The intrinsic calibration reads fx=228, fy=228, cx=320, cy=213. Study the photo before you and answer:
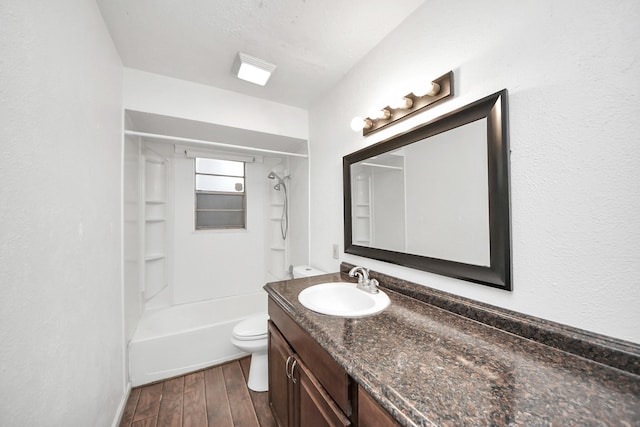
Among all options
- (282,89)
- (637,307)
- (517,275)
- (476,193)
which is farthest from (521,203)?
(282,89)

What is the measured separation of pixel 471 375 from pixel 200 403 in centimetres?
181

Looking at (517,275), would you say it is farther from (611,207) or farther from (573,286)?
(611,207)

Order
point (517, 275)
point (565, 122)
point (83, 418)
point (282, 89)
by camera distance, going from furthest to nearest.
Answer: point (282, 89), point (83, 418), point (517, 275), point (565, 122)

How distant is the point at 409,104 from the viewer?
1.24 m

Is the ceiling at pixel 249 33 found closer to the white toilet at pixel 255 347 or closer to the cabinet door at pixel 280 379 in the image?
the cabinet door at pixel 280 379

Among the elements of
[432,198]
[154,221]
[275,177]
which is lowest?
[154,221]

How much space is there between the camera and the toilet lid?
170cm

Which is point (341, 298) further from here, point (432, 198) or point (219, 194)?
point (219, 194)

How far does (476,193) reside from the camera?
974mm

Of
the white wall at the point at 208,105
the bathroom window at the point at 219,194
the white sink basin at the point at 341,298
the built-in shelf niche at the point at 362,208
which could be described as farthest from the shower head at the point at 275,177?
the white sink basin at the point at 341,298

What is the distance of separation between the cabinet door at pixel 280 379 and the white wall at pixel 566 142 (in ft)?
2.94

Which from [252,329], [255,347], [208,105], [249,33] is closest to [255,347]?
[255,347]

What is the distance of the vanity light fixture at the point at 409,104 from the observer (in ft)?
3.54

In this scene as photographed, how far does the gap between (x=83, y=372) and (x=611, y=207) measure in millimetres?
2001
